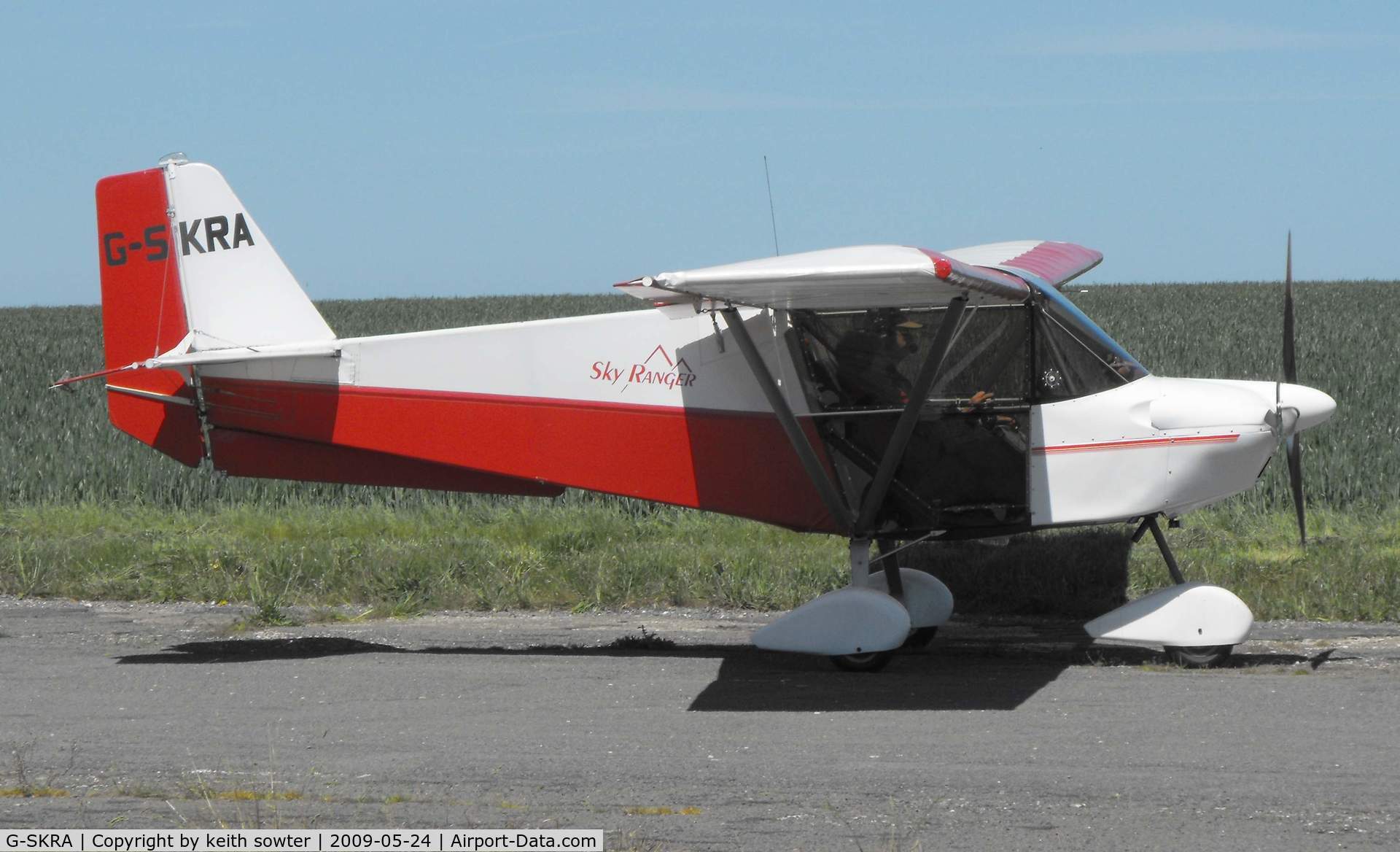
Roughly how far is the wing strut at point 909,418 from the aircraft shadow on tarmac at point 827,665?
86 centimetres

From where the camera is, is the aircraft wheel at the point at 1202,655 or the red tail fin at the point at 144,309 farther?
the red tail fin at the point at 144,309

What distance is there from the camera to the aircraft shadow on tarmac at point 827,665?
675 centimetres

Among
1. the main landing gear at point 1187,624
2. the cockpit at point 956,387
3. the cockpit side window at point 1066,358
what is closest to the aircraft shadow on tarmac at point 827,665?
the main landing gear at point 1187,624

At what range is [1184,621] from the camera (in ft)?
23.3

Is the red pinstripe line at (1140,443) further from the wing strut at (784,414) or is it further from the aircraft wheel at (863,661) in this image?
the aircraft wheel at (863,661)

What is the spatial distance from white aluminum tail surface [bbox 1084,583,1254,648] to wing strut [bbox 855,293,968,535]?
1.29 metres

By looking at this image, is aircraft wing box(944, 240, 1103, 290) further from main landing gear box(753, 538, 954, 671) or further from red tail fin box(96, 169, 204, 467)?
red tail fin box(96, 169, 204, 467)

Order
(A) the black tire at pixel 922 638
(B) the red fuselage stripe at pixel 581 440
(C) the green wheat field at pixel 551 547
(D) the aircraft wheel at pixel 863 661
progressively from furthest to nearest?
1. (C) the green wheat field at pixel 551 547
2. (A) the black tire at pixel 922 638
3. (B) the red fuselage stripe at pixel 581 440
4. (D) the aircraft wheel at pixel 863 661

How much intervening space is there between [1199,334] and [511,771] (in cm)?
2551

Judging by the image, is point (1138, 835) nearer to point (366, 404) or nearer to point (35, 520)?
point (366, 404)

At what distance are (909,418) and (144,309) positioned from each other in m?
4.83

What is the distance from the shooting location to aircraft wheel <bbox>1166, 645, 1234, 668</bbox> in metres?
7.16

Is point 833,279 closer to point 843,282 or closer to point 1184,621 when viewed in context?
point 843,282

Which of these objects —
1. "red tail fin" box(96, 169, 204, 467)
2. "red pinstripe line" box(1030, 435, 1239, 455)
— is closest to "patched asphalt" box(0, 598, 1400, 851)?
"red pinstripe line" box(1030, 435, 1239, 455)
